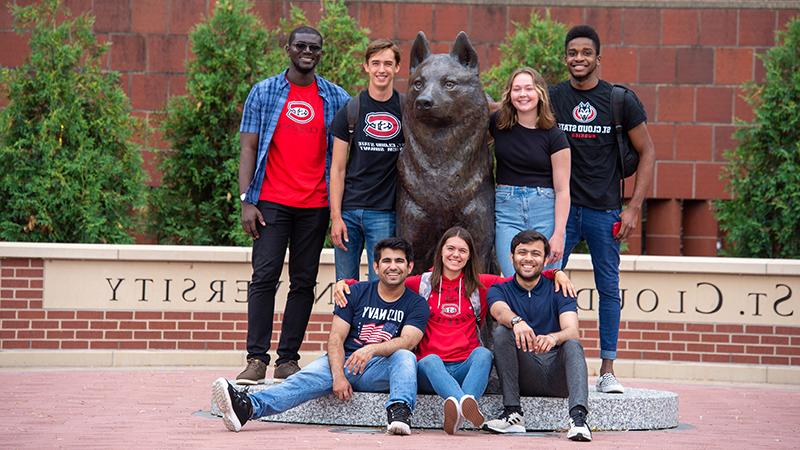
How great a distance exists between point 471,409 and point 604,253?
1.60 meters

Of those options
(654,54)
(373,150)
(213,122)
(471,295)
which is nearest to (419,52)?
(373,150)

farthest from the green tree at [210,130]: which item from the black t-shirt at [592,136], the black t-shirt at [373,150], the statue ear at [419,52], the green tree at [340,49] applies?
the black t-shirt at [592,136]

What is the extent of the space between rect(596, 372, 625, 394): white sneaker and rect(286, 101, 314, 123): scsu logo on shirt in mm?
2462

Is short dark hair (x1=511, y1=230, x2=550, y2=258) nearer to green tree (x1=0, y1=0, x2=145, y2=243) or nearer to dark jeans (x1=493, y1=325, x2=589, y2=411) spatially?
dark jeans (x1=493, y1=325, x2=589, y2=411)

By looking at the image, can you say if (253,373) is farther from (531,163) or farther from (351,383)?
(531,163)

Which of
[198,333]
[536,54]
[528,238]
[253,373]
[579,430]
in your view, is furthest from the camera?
[536,54]

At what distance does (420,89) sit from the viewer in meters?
7.76

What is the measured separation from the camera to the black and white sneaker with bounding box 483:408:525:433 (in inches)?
288

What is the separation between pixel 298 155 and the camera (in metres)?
8.31

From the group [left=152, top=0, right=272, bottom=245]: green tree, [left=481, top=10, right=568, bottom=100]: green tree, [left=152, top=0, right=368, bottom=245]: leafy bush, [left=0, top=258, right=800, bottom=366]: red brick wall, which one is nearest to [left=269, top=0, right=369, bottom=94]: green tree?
[left=152, top=0, right=368, bottom=245]: leafy bush

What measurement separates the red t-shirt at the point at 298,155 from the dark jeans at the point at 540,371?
1.65 meters

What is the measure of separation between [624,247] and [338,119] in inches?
228

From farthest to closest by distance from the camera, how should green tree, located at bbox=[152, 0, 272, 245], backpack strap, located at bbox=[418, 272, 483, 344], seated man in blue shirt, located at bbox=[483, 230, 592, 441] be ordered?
green tree, located at bbox=[152, 0, 272, 245] → backpack strap, located at bbox=[418, 272, 483, 344] → seated man in blue shirt, located at bbox=[483, 230, 592, 441]

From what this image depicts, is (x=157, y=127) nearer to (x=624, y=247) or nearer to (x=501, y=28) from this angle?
(x=501, y=28)
